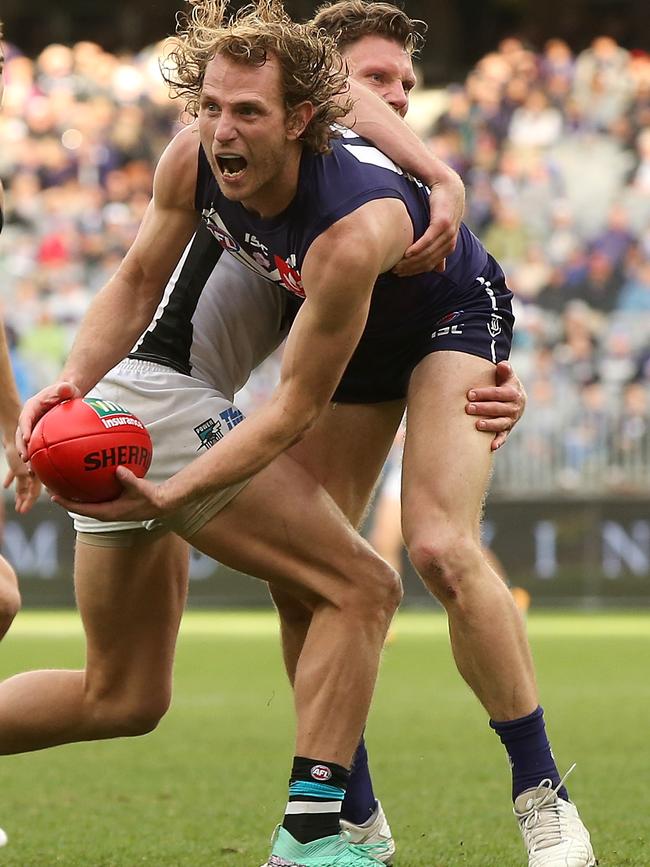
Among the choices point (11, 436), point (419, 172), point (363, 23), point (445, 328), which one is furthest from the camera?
point (11, 436)

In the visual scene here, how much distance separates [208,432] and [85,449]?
24.0 inches

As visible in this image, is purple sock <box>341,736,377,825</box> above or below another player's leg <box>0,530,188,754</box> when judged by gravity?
below

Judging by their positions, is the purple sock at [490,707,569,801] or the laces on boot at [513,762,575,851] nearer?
the laces on boot at [513,762,575,851]

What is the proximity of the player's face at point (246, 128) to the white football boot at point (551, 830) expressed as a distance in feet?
6.05

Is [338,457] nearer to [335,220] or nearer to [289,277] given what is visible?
[289,277]

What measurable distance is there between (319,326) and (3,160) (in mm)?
17999

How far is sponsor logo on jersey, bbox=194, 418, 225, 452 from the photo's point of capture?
4617 mm

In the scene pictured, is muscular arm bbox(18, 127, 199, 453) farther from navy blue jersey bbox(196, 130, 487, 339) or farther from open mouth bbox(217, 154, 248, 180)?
open mouth bbox(217, 154, 248, 180)

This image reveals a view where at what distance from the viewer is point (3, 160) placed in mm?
21156

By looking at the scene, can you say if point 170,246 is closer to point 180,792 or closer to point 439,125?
point 180,792

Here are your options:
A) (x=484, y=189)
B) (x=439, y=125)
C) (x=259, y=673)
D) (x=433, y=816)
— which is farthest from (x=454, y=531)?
(x=439, y=125)

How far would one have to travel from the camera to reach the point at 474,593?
4.31 meters

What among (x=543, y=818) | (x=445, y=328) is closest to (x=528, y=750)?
(x=543, y=818)

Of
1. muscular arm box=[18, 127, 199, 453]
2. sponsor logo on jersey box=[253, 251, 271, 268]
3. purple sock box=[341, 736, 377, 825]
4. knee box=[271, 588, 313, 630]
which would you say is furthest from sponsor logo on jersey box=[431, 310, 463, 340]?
purple sock box=[341, 736, 377, 825]
